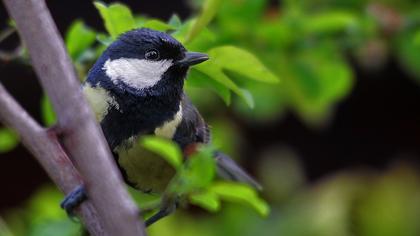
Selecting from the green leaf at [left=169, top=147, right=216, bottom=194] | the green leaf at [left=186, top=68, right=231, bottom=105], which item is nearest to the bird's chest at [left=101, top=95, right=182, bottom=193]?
the green leaf at [left=186, top=68, right=231, bottom=105]

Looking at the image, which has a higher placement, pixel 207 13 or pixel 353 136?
pixel 207 13

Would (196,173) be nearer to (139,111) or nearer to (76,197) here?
(76,197)

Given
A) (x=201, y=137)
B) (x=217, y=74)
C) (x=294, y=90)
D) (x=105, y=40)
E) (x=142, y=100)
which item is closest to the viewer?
(x=217, y=74)

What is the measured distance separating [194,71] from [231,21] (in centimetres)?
41

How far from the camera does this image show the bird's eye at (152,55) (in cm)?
129

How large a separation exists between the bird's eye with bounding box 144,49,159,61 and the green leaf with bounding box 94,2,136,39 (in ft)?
0.57

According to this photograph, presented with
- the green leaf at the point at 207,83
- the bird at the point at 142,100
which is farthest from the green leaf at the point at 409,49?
the green leaf at the point at 207,83

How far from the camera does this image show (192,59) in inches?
45.9

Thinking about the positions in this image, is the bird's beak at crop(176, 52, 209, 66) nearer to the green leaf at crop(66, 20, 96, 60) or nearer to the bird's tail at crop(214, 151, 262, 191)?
the green leaf at crop(66, 20, 96, 60)

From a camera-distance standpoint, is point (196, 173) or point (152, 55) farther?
point (152, 55)

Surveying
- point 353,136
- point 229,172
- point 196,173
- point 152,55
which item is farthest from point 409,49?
point 353,136

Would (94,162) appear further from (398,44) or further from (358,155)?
(358,155)

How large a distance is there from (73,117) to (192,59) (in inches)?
22.2

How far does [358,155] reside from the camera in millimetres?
3105
